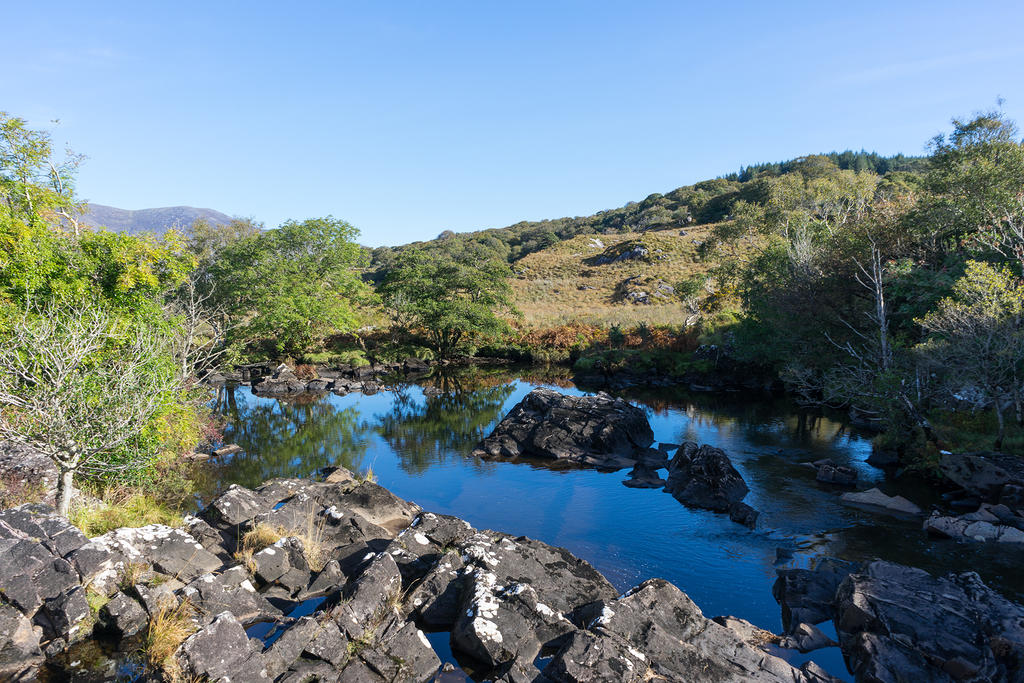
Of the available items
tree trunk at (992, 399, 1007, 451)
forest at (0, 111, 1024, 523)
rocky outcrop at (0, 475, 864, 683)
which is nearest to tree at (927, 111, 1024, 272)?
forest at (0, 111, 1024, 523)

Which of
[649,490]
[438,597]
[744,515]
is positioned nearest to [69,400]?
[438,597]

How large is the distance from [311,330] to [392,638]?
116 feet

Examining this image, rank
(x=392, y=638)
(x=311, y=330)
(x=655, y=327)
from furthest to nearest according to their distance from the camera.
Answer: (x=655, y=327)
(x=311, y=330)
(x=392, y=638)

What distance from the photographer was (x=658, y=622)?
9969 millimetres

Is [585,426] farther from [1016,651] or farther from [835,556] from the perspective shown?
[1016,651]

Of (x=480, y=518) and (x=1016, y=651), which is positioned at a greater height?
(x=1016, y=651)

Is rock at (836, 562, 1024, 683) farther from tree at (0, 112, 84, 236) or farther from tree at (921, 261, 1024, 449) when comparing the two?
tree at (0, 112, 84, 236)

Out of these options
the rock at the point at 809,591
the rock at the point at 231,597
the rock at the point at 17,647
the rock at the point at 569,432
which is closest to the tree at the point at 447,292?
the rock at the point at 569,432

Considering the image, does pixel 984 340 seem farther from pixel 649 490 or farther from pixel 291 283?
pixel 291 283

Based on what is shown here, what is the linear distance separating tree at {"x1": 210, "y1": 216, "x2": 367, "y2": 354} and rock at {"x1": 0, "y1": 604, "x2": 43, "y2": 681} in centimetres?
2953

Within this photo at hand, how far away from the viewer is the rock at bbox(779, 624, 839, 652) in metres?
10.2

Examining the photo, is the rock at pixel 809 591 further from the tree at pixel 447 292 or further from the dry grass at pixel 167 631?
the tree at pixel 447 292

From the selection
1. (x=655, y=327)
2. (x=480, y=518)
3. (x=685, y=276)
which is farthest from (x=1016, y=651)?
(x=685, y=276)

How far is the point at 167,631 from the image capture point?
9648mm
